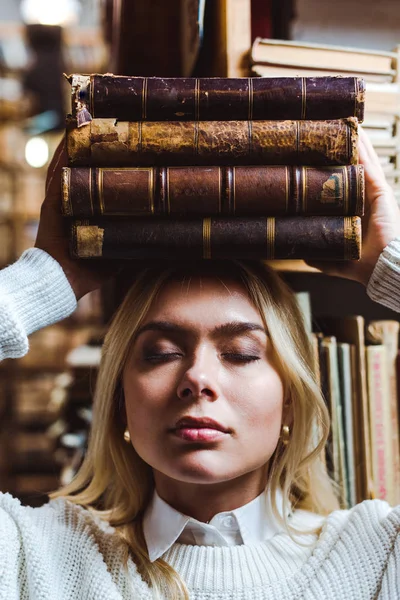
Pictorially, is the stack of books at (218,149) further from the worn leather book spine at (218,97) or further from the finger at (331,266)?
the finger at (331,266)

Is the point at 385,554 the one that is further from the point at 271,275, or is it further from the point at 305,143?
the point at 305,143

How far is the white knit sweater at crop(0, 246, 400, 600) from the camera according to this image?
0.98 meters

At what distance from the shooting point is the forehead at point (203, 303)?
1.00m

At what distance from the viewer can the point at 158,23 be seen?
71.9 inches

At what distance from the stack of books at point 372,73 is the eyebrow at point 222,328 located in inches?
18.0

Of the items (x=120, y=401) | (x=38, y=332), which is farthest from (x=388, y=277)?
(x=38, y=332)

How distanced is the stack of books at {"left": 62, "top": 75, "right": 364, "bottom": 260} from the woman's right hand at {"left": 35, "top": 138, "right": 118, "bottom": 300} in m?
0.10

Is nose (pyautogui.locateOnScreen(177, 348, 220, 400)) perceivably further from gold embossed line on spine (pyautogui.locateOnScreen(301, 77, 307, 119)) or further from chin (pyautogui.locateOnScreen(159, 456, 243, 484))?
gold embossed line on spine (pyautogui.locateOnScreen(301, 77, 307, 119))

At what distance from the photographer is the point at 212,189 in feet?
2.98

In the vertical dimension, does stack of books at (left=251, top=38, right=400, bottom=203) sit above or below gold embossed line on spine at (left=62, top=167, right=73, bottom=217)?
above

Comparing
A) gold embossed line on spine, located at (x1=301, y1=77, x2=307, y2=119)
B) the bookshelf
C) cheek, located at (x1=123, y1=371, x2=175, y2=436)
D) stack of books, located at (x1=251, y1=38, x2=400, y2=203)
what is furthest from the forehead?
the bookshelf

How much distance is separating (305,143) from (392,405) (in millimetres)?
616

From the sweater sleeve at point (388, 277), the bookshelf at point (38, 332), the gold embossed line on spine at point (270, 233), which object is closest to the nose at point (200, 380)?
the gold embossed line on spine at point (270, 233)

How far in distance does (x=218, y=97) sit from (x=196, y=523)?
2.31 ft
